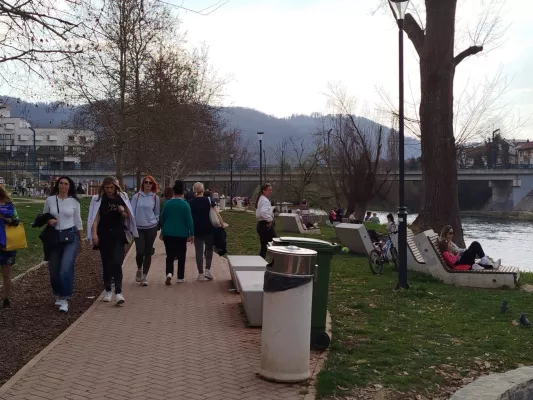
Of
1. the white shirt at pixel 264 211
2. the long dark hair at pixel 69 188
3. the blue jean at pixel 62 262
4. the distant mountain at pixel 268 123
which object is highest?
the distant mountain at pixel 268 123

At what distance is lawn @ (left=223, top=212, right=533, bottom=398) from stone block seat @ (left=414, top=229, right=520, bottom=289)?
289 millimetres

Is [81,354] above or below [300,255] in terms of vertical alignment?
below

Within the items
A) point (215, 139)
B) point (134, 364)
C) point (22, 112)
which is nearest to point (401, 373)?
point (134, 364)

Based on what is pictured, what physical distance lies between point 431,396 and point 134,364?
8.52ft

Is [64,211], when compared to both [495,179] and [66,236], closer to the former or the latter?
[66,236]

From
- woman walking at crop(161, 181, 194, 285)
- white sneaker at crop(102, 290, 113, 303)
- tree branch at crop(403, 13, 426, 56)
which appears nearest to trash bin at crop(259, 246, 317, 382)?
white sneaker at crop(102, 290, 113, 303)

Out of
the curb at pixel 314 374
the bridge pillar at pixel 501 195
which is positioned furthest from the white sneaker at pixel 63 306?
the bridge pillar at pixel 501 195

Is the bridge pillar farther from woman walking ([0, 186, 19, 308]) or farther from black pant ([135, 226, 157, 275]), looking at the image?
woman walking ([0, 186, 19, 308])

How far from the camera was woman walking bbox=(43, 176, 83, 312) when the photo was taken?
27.7ft

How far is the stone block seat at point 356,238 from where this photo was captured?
1588 centimetres

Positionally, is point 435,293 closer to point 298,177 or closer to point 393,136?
point 393,136

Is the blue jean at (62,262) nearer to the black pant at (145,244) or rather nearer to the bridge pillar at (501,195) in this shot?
the black pant at (145,244)

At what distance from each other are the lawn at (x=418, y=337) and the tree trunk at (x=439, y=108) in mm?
5133

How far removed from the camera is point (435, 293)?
10.6m
